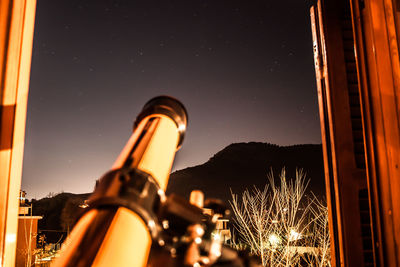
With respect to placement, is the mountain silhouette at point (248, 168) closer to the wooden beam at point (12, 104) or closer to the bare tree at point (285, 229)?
the bare tree at point (285, 229)

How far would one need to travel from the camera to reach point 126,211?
853mm

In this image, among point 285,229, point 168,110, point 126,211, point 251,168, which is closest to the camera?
point 126,211

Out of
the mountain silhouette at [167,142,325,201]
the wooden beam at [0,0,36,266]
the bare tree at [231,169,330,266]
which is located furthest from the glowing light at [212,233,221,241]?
the mountain silhouette at [167,142,325,201]

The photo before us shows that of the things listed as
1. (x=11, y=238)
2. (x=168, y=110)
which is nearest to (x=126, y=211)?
(x=168, y=110)

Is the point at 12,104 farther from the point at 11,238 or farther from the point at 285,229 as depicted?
the point at 285,229

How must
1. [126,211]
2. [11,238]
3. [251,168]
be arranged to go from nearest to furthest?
[126,211]
[11,238]
[251,168]

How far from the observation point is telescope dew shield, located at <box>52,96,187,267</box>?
28.6 inches

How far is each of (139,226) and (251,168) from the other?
5388 cm

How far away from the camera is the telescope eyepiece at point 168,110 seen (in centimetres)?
119

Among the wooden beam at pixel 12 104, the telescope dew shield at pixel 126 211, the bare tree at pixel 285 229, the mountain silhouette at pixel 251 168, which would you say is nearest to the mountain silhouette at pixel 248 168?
the mountain silhouette at pixel 251 168

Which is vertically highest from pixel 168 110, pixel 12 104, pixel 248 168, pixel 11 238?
pixel 248 168

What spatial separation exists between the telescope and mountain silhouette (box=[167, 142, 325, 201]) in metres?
40.8

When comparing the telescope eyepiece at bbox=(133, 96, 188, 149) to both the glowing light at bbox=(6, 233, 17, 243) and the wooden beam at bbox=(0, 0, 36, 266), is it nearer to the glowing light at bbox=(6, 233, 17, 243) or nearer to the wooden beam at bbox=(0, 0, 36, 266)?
the wooden beam at bbox=(0, 0, 36, 266)

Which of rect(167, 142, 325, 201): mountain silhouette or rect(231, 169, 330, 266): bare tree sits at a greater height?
rect(167, 142, 325, 201): mountain silhouette
